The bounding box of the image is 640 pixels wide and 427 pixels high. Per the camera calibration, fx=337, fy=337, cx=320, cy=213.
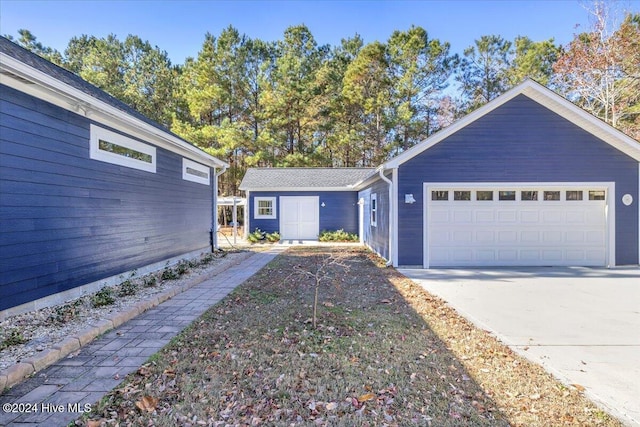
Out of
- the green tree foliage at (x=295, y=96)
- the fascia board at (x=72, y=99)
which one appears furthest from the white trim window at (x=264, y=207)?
the fascia board at (x=72, y=99)

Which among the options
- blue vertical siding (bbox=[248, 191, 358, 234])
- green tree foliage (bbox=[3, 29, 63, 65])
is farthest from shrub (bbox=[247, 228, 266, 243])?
green tree foliage (bbox=[3, 29, 63, 65])

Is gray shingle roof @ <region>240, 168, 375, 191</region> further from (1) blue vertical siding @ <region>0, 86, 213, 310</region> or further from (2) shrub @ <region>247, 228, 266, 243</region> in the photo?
(1) blue vertical siding @ <region>0, 86, 213, 310</region>

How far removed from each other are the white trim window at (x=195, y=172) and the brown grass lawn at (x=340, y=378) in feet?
19.6

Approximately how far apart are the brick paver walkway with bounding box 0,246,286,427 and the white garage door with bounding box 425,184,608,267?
6374 mm

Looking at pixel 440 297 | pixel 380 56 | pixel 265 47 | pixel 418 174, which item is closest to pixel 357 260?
pixel 418 174

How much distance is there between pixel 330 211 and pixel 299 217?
153cm

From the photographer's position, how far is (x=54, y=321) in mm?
4145

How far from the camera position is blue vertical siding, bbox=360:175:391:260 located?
9.63 m

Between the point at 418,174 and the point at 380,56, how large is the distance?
16.3 metres

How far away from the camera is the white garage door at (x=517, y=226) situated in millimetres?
8844

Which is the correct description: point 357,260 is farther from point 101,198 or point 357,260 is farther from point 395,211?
point 101,198

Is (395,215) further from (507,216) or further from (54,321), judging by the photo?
(54,321)

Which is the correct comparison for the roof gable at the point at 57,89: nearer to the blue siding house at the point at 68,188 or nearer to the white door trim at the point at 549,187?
the blue siding house at the point at 68,188

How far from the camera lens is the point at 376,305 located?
17.7 ft
